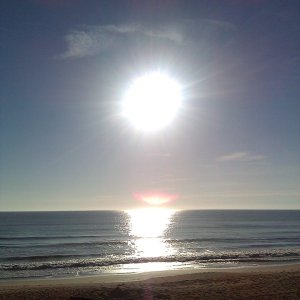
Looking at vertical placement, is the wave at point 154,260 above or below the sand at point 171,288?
above

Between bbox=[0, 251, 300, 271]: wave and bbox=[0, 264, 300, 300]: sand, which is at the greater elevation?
bbox=[0, 251, 300, 271]: wave

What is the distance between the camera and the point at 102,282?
26.1 metres

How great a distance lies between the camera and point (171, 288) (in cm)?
2230

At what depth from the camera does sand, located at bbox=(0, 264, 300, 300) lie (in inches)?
798

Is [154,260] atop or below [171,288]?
atop

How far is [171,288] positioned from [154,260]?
1663 cm

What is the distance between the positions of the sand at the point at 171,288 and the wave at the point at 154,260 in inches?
279

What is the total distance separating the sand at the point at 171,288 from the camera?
66.5 ft

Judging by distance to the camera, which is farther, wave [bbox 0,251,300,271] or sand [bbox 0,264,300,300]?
wave [bbox 0,251,300,271]

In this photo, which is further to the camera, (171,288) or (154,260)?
(154,260)

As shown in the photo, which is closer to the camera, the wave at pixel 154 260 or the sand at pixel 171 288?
the sand at pixel 171 288

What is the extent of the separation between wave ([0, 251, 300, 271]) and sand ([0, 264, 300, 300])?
7.09 m

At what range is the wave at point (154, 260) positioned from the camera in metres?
34.6

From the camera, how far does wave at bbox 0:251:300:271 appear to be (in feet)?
113
